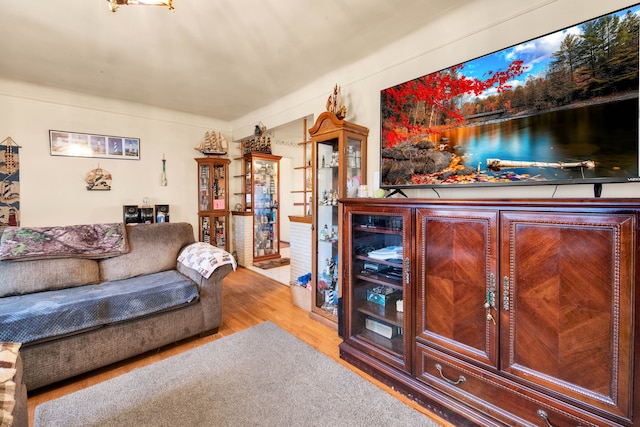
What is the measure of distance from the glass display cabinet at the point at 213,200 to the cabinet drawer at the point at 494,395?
4.15 metres

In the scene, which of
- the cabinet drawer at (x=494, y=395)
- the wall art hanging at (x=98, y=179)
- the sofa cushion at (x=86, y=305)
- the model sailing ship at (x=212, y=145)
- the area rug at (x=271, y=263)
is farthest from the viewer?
the area rug at (x=271, y=263)

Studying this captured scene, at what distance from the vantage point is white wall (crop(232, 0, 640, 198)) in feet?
5.21

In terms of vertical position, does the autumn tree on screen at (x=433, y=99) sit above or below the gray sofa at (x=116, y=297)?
above

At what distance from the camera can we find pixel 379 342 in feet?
6.54

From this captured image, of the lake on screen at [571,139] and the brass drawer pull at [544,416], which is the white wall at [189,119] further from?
the brass drawer pull at [544,416]

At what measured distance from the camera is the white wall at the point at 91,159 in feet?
11.3

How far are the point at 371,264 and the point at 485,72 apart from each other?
5.02 feet

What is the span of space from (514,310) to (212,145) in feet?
15.6

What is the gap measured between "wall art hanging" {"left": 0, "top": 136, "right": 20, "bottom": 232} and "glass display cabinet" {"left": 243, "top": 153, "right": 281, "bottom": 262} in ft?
9.56

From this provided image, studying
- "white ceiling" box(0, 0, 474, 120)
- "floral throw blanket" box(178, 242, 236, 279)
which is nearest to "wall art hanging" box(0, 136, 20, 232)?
"white ceiling" box(0, 0, 474, 120)

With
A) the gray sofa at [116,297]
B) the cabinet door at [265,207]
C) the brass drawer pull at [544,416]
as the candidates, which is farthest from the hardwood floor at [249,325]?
the cabinet door at [265,207]

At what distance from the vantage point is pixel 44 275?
2.22m

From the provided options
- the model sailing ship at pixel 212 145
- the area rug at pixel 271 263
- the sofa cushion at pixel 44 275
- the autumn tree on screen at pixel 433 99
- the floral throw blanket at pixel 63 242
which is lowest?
the area rug at pixel 271 263

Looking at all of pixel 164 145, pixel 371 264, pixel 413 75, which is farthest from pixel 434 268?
pixel 164 145
